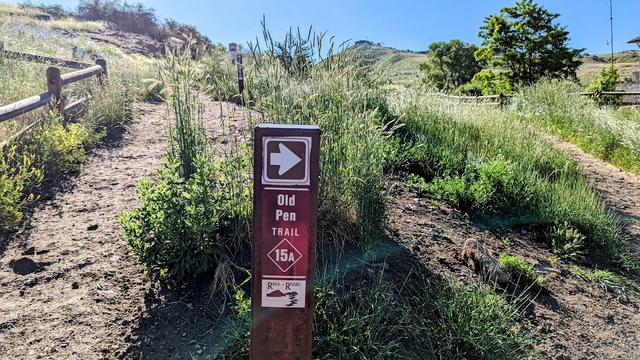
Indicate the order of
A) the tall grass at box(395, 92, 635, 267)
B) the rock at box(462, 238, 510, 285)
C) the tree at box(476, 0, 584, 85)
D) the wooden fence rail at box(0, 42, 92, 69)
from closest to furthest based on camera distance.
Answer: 1. the rock at box(462, 238, 510, 285)
2. the tall grass at box(395, 92, 635, 267)
3. the wooden fence rail at box(0, 42, 92, 69)
4. the tree at box(476, 0, 584, 85)

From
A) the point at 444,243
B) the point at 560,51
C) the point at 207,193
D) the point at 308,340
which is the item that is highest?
the point at 560,51

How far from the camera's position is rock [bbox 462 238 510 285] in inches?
Answer: 152

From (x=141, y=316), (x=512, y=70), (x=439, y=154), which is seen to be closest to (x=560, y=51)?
(x=512, y=70)

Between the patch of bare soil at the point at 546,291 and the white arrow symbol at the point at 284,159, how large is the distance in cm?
232

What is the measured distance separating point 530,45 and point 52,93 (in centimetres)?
3209

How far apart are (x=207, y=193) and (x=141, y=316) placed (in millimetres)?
885

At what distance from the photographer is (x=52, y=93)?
6.84 metres

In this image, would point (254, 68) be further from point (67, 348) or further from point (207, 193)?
point (67, 348)

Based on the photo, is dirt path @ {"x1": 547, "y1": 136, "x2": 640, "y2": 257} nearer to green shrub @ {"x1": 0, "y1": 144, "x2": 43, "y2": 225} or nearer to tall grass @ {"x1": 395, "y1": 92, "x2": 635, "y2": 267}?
tall grass @ {"x1": 395, "y1": 92, "x2": 635, "y2": 267}

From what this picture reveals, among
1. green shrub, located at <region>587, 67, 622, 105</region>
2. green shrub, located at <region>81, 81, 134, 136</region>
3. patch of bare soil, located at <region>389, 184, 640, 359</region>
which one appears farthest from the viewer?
green shrub, located at <region>587, 67, 622, 105</region>

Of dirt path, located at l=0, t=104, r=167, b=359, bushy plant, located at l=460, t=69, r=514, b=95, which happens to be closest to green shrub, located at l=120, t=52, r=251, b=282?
dirt path, located at l=0, t=104, r=167, b=359

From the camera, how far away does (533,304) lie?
Result: 3.91 meters

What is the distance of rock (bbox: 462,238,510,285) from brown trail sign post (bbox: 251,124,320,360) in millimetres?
2181

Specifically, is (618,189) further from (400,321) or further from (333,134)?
(400,321)
